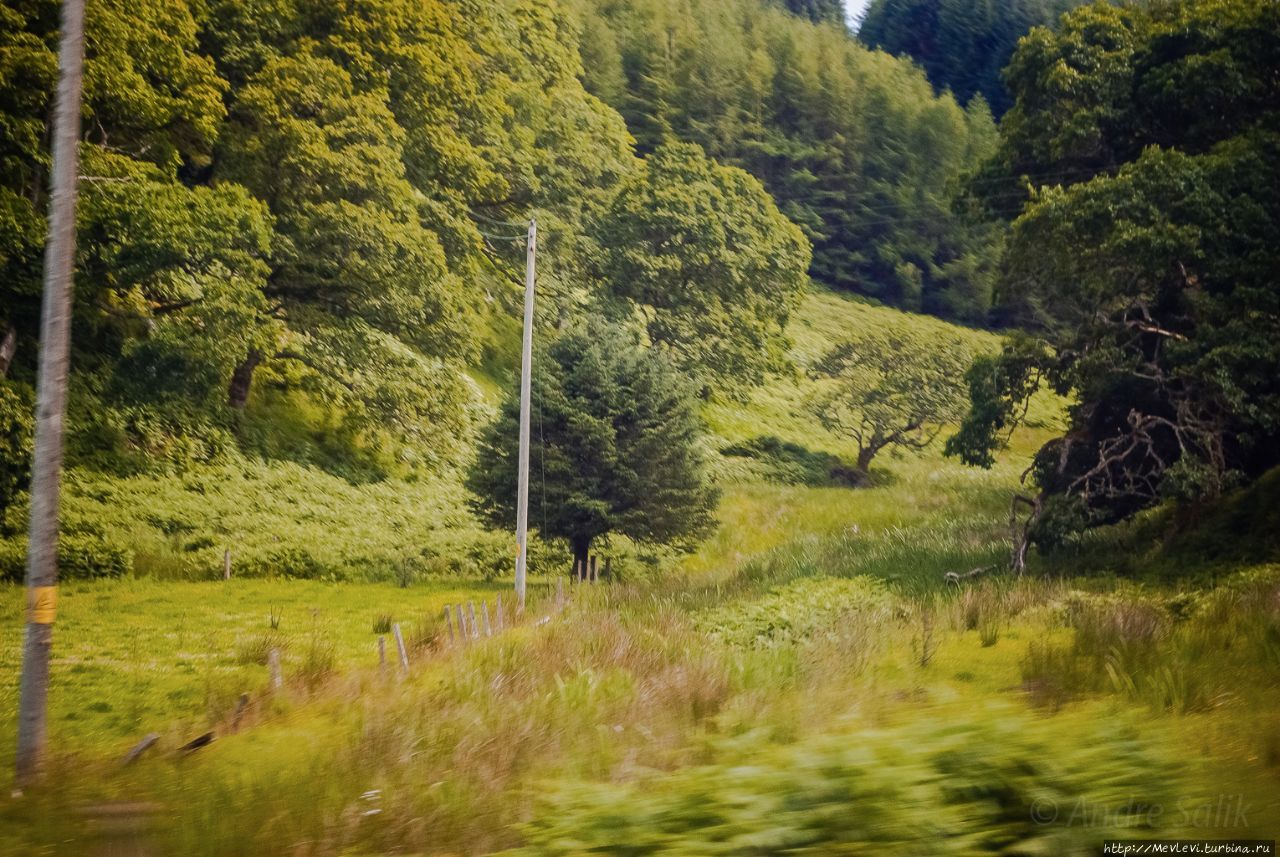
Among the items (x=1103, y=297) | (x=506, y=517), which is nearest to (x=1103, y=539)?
(x=1103, y=297)

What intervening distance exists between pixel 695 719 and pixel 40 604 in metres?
5.56

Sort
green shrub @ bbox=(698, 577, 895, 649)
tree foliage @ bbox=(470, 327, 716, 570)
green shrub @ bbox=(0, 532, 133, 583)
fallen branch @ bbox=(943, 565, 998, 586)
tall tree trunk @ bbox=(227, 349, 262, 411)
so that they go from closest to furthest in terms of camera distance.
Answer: green shrub @ bbox=(698, 577, 895, 649) → fallen branch @ bbox=(943, 565, 998, 586) → green shrub @ bbox=(0, 532, 133, 583) → tree foliage @ bbox=(470, 327, 716, 570) → tall tree trunk @ bbox=(227, 349, 262, 411)

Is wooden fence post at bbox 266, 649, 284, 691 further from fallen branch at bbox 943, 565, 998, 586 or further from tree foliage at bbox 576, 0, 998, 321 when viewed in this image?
tree foliage at bbox 576, 0, 998, 321

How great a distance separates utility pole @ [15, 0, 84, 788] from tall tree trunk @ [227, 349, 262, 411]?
19.9 m

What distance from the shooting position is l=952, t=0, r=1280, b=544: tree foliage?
18.4 meters

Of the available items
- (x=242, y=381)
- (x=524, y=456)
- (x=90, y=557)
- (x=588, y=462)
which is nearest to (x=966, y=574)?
(x=524, y=456)

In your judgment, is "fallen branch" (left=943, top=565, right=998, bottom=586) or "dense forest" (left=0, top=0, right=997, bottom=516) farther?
"dense forest" (left=0, top=0, right=997, bottom=516)

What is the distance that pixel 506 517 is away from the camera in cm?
2573

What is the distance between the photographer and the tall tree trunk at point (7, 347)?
21609mm

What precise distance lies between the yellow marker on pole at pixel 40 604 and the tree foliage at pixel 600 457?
1755 centimetres

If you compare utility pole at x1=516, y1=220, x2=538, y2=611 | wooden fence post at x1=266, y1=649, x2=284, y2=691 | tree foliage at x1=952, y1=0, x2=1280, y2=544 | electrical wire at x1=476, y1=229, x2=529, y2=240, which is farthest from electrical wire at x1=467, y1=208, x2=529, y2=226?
wooden fence post at x1=266, y1=649, x2=284, y2=691

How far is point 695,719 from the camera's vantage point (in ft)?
26.8

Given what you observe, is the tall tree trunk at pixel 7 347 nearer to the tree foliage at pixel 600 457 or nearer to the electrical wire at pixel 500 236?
the tree foliage at pixel 600 457

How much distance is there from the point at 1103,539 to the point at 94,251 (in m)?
23.8
